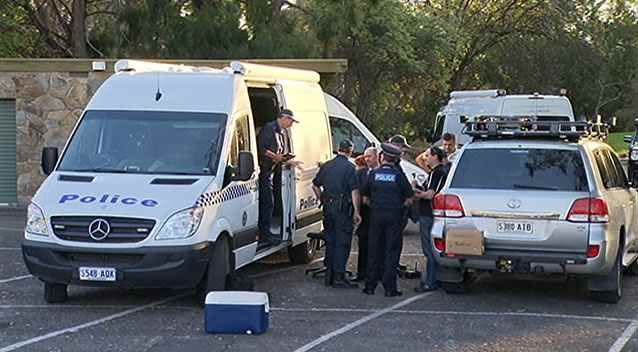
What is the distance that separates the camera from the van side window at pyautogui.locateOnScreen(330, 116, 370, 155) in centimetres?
1477

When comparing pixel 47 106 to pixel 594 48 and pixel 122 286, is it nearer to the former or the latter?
pixel 122 286

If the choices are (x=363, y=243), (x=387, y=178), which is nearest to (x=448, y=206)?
(x=387, y=178)

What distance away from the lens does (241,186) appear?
1015cm

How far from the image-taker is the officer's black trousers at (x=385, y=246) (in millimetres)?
10227

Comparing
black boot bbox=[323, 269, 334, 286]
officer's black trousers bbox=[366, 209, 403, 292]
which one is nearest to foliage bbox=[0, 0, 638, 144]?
black boot bbox=[323, 269, 334, 286]

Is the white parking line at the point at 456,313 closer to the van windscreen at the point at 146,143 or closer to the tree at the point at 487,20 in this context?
the van windscreen at the point at 146,143

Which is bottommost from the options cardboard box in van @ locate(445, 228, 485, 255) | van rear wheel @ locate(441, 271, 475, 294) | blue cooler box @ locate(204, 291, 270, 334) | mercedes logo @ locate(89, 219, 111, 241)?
van rear wheel @ locate(441, 271, 475, 294)

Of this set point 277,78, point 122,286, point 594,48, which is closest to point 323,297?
point 122,286

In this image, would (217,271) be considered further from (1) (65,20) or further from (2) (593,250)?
(1) (65,20)

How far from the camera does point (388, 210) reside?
1022cm

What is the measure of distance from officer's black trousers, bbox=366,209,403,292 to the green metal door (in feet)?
38.2

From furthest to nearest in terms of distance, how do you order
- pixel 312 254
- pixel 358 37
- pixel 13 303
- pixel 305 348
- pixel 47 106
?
pixel 358 37
pixel 47 106
pixel 312 254
pixel 13 303
pixel 305 348

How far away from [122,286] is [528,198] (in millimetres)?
4009

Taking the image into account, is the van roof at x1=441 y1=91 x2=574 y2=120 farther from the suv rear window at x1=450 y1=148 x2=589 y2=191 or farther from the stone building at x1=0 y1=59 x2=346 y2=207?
the suv rear window at x1=450 y1=148 x2=589 y2=191
